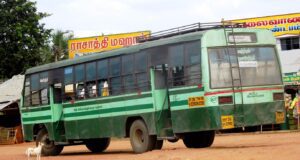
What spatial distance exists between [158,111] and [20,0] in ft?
90.3

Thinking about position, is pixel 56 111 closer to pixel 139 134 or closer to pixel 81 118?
pixel 81 118

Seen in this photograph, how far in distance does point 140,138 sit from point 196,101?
2867 mm

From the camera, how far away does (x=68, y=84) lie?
832 inches

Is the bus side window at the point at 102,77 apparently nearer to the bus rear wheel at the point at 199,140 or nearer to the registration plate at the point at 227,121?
the bus rear wheel at the point at 199,140

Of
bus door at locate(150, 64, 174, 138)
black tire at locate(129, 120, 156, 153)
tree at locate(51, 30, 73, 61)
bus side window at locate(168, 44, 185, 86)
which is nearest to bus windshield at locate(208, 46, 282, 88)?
bus side window at locate(168, 44, 185, 86)

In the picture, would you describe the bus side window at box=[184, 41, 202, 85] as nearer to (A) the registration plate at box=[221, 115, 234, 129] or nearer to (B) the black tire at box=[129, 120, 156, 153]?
(A) the registration plate at box=[221, 115, 234, 129]

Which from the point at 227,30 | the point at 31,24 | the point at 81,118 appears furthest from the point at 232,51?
the point at 31,24

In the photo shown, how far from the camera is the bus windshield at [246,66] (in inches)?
615

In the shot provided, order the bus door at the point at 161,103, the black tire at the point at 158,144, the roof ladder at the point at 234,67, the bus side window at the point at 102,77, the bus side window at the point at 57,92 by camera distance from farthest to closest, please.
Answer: the bus side window at the point at 57,92 < the bus side window at the point at 102,77 < the black tire at the point at 158,144 < the bus door at the point at 161,103 < the roof ladder at the point at 234,67

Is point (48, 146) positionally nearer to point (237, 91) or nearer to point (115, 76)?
point (115, 76)

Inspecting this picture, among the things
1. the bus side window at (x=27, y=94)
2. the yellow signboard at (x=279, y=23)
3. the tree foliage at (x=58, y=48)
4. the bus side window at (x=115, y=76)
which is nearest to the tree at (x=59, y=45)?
the tree foliage at (x=58, y=48)

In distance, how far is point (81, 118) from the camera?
20.2 metres

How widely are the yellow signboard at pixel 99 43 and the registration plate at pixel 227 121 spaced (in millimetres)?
28346

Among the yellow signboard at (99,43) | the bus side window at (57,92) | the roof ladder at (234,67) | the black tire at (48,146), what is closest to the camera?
the roof ladder at (234,67)
